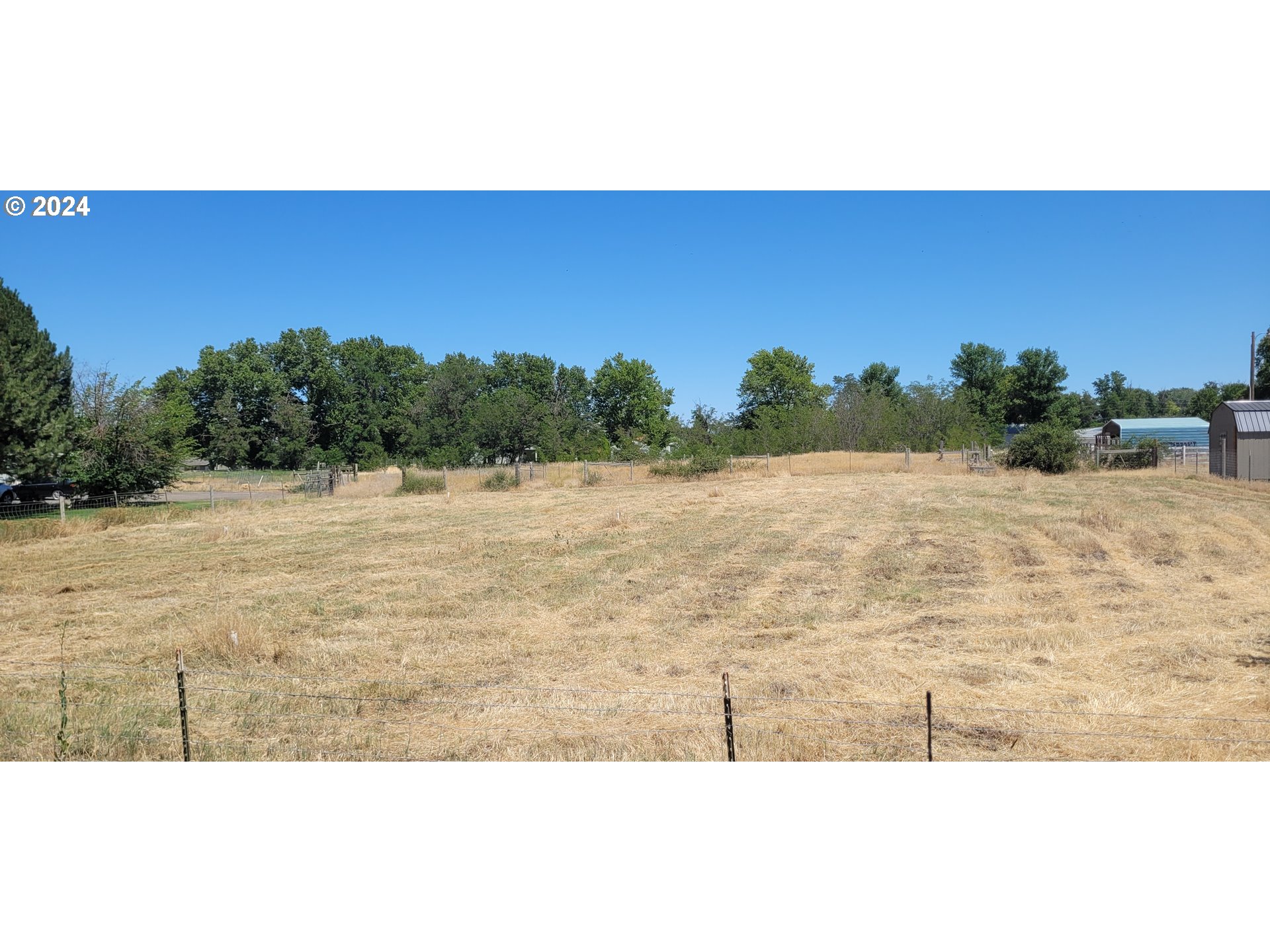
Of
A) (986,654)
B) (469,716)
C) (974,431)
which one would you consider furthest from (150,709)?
(974,431)

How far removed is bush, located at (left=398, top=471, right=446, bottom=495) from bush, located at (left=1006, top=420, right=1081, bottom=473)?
2097 centimetres

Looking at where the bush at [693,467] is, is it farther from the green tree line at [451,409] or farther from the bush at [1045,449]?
the bush at [1045,449]

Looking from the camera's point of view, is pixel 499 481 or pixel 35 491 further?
pixel 499 481

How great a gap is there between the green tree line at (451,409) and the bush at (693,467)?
3.18ft

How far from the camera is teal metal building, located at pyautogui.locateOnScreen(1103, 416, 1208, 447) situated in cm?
1916

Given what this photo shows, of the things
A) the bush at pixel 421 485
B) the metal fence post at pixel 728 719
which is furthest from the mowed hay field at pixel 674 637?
the bush at pixel 421 485

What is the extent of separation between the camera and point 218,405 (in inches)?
1994

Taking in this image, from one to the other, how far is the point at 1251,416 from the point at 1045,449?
977 cm

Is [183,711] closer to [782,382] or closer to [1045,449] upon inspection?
[1045,449]

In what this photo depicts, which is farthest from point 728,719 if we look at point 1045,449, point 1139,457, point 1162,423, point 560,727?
point 1045,449

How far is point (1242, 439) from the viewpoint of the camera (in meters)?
15.5

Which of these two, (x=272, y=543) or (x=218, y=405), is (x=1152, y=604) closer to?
(x=272, y=543)

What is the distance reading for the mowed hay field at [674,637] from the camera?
5609 millimetres

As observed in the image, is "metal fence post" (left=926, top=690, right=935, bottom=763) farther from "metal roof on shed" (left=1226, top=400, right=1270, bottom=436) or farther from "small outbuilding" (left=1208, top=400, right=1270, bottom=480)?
"metal roof on shed" (left=1226, top=400, right=1270, bottom=436)
